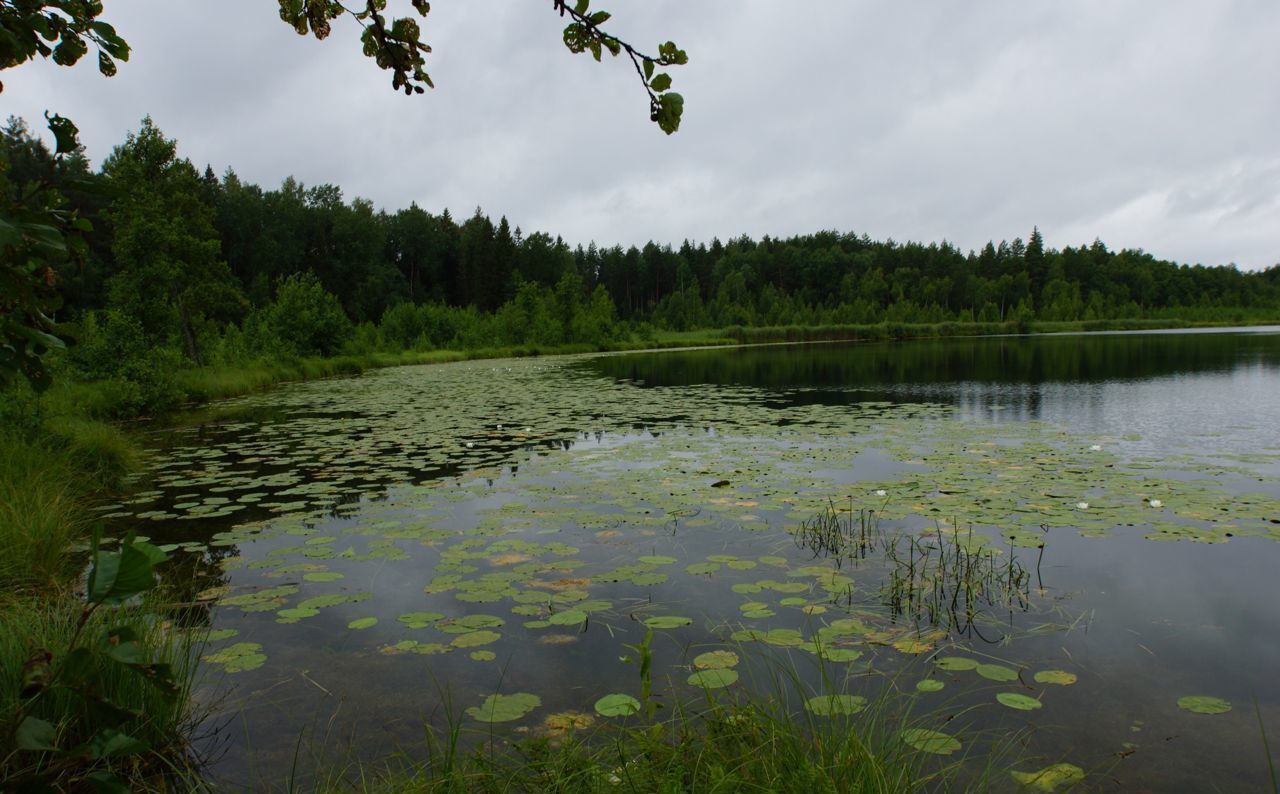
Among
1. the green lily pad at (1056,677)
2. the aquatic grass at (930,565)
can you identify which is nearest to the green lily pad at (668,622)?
the aquatic grass at (930,565)

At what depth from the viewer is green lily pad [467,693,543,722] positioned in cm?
303

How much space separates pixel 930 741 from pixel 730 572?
213cm

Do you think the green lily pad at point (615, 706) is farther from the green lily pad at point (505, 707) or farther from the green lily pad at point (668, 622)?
the green lily pad at point (668, 622)

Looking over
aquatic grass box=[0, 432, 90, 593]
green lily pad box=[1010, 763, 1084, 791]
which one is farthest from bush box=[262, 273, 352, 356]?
green lily pad box=[1010, 763, 1084, 791]

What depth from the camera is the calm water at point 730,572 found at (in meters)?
3.11

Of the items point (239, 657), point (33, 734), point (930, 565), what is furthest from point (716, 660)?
point (33, 734)

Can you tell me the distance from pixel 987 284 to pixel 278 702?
3882 inches

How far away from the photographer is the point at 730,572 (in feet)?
15.6

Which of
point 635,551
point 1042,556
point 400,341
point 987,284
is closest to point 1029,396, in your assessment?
point 1042,556

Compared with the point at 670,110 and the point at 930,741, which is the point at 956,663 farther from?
the point at 670,110

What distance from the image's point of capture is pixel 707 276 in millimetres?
98500

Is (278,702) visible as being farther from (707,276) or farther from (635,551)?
(707,276)

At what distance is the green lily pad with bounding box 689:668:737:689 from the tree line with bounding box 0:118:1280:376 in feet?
8.86

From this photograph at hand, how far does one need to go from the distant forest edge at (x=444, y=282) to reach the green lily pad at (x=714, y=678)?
8.57ft
